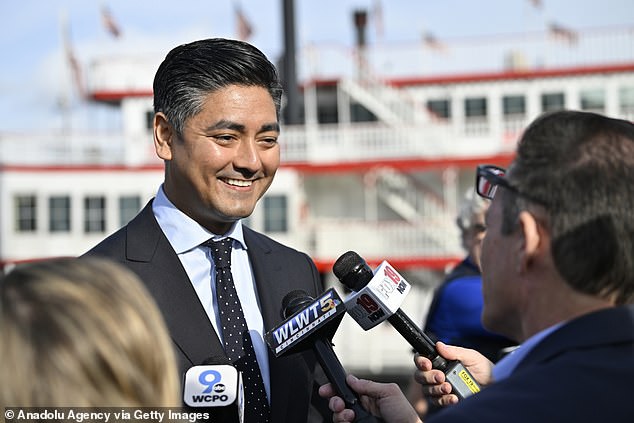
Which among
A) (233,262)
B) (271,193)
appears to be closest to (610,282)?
(233,262)

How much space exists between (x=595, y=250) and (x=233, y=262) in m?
1.60

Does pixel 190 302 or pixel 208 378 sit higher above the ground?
pixel 190 302

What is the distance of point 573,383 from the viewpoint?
5.21 feet

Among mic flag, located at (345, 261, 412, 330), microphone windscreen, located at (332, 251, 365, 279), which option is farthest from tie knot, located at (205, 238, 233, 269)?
mic flag, located at (345, 261, 412, 330)

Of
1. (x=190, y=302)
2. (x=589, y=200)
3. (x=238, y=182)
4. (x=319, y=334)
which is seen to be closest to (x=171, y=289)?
(x=190, y=302)

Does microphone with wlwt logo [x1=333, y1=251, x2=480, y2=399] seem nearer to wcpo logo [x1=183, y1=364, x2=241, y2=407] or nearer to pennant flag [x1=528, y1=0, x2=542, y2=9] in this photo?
wcpo logo [x1=183, y1=364, x2=241, y2=407]

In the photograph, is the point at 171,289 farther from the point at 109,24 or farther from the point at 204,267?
the point at 109,24

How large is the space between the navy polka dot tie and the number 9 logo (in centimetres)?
38

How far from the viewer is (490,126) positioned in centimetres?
2322

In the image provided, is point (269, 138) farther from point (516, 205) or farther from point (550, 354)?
point (550, 354)

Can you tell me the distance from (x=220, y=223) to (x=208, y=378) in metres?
0.77

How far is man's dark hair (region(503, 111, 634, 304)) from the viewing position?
1712 mm

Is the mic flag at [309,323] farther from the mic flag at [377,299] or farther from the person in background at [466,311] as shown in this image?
the person in background at [466,311]

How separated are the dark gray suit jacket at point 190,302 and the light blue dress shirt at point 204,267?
0.03 metres
